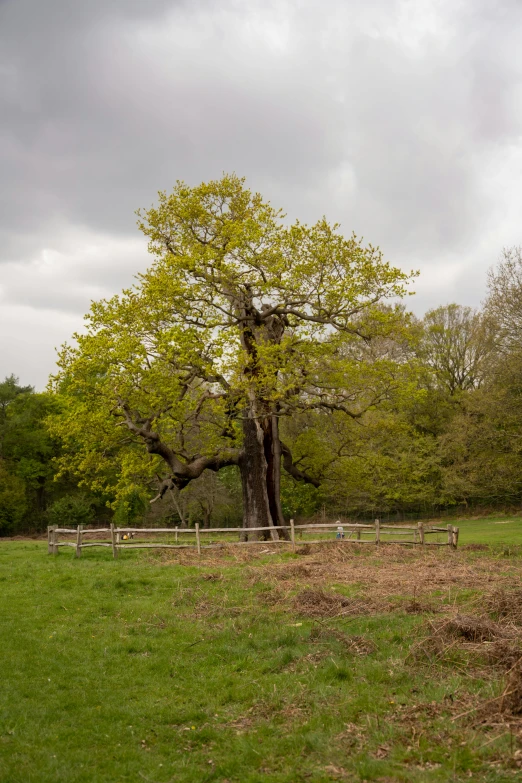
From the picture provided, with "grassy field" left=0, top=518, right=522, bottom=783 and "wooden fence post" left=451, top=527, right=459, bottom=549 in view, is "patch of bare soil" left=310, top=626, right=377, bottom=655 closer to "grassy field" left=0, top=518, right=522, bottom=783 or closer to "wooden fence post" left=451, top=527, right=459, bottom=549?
"grassy field" left=0, top=518, right=522, bottom=783

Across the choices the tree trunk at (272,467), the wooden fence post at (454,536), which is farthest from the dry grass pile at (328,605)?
the tree trunk at (272,467)

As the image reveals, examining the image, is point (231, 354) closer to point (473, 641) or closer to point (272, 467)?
point (272, 467)

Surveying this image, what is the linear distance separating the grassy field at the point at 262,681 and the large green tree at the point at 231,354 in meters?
9.99

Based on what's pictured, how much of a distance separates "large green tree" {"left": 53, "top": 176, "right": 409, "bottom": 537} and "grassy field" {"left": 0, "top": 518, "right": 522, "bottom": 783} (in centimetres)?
999

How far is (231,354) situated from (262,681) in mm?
16977

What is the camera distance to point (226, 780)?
5832 mm

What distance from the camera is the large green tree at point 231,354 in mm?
23516

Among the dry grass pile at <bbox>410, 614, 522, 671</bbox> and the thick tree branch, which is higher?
the thick tree branch

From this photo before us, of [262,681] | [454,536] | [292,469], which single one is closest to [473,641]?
[262,681]

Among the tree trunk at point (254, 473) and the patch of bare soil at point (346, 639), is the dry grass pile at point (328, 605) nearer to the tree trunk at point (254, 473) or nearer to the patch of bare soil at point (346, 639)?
the patch of bare soil at point (346, 639)

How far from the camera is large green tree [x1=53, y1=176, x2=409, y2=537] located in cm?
2352

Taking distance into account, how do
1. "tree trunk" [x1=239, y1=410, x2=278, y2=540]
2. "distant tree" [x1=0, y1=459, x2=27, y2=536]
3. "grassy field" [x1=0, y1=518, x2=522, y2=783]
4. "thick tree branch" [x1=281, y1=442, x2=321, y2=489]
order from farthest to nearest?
"distant tree" [x1=0, y1=459, x2=27, y2=536], "thick tree branch" [x1=281, y1=442, x2=321, y2=489], "tree trunk" [x1=239, y1=410, x2=278, y2=540], "grassy field" [x1=0, y1=518, x2=522, y2=783]

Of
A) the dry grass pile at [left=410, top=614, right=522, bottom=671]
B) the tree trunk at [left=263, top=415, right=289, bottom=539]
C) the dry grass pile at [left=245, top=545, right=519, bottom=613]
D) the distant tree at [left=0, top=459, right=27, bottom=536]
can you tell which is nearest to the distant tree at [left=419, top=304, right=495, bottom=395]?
the tree trunk at [left=263, top=415, right=289, bottom=539]

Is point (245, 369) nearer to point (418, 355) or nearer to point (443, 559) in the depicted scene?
point (443, 559)
